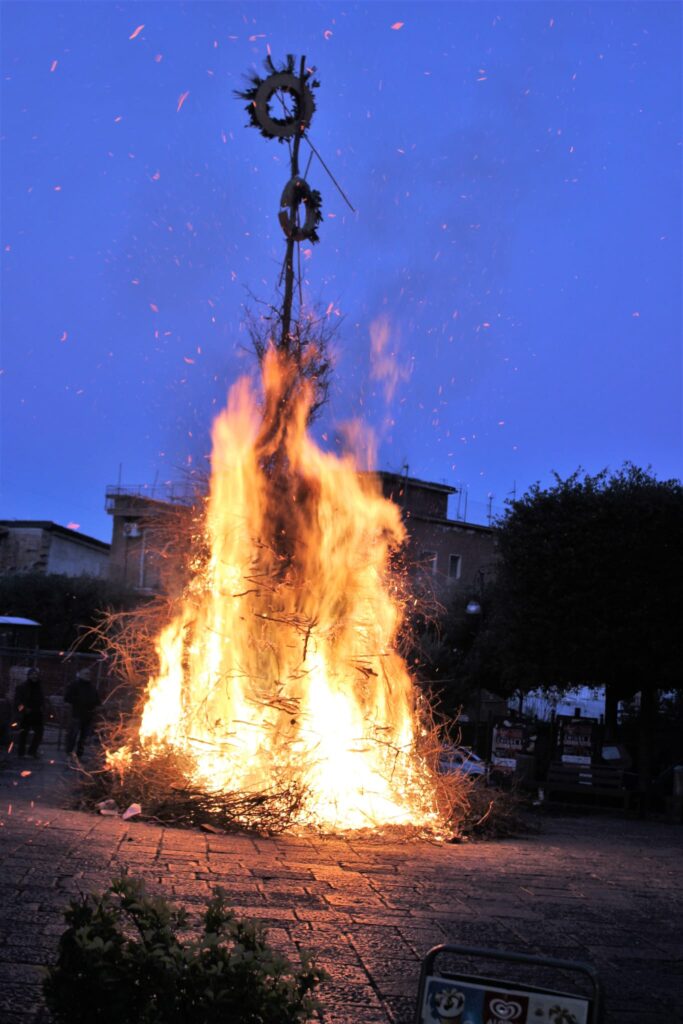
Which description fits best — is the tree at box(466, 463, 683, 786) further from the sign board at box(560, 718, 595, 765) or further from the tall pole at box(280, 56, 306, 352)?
the tall pole at box(280, 56, 306, 352)

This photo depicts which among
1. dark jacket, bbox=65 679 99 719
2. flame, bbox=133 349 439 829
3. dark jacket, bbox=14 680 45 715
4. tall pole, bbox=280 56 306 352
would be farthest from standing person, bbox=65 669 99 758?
tall pole, bbox=280 56 306 352

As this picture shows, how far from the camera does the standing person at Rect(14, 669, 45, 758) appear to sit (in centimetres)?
1814

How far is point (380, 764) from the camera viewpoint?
12.0 m

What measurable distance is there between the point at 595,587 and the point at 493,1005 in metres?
20.5

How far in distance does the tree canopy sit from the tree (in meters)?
0.02

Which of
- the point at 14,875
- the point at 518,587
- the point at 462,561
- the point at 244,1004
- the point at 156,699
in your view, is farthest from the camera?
the point at 462,561

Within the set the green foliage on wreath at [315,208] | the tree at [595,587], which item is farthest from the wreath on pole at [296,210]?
the tree at [595,587]

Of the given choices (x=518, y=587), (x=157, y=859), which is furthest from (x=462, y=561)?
(x=157, y=859)

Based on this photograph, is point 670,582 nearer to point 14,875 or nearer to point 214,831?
point 214,831

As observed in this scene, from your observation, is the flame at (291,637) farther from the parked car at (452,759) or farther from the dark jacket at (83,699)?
the dark jacket at (83,699)

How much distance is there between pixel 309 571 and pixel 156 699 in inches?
97.1

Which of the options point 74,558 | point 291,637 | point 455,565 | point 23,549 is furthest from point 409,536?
point 74,558

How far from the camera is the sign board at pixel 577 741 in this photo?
2203 cm

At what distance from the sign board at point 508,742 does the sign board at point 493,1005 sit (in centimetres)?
2070
